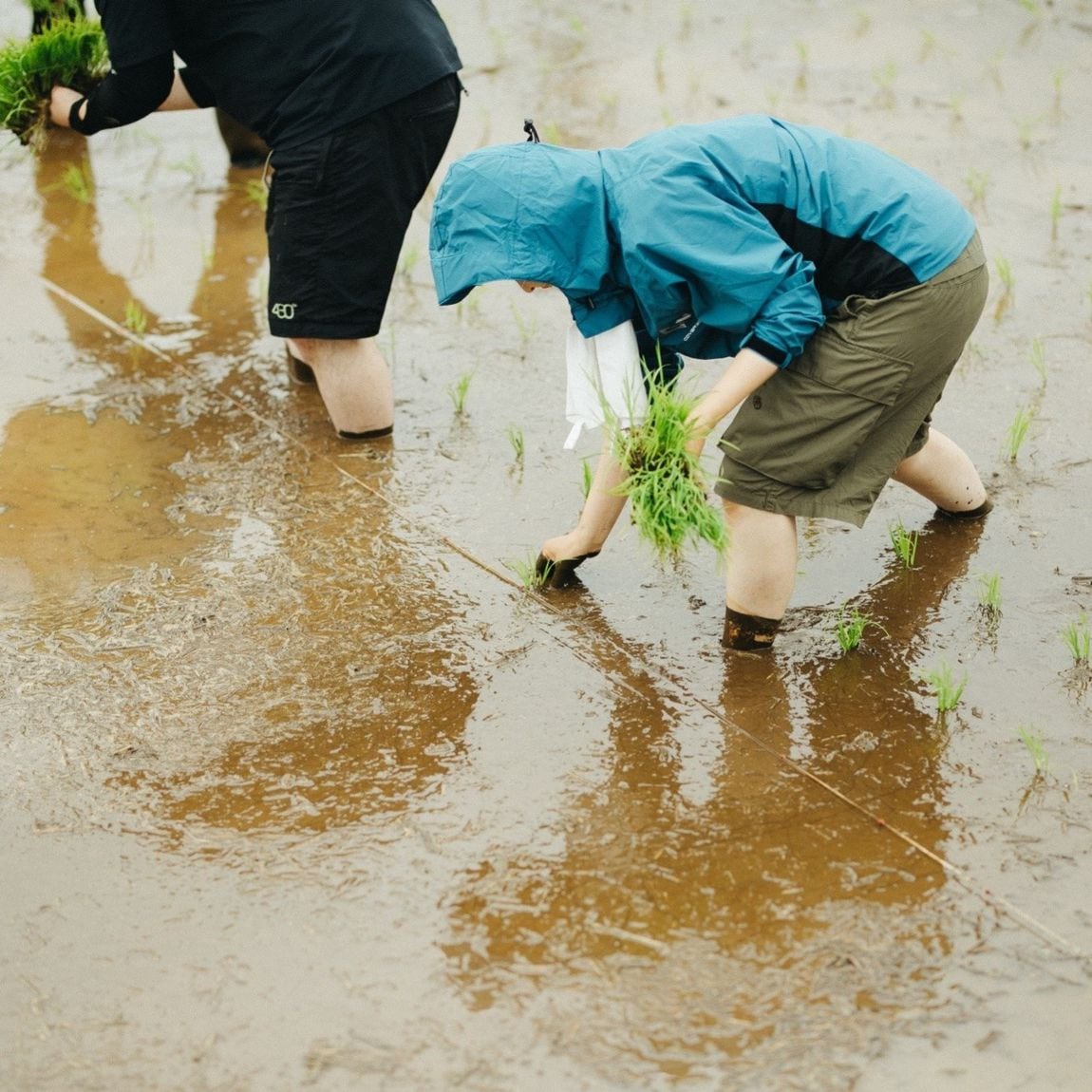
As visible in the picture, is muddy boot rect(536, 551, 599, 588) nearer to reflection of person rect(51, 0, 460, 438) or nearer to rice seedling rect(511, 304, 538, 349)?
reflection of person rect(51, 0, 460, 438)

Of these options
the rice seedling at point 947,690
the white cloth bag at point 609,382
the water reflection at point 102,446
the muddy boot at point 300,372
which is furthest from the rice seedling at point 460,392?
the rice seedling at point 947,690

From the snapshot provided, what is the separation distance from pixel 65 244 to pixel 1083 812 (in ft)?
13.5

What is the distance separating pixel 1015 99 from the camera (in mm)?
5965

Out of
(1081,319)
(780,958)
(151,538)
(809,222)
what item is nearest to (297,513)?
(151,538)

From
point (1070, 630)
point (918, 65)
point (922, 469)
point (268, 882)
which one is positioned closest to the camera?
point (268, 882)

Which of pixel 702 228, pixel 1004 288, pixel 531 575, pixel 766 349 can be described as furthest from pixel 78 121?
pixel 1004 288

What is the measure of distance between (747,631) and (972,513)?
83cm

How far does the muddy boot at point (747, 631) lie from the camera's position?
294 cm

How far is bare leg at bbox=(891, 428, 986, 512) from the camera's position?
3217 mm

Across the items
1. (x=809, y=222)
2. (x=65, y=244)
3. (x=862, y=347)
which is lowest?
(x=65, y=244)

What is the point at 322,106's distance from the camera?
3.47 meters

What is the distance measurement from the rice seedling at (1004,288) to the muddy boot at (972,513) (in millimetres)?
1149

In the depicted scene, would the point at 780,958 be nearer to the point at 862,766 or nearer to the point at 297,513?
the point at 862,766

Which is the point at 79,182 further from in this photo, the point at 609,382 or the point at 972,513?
the point at 972,513
